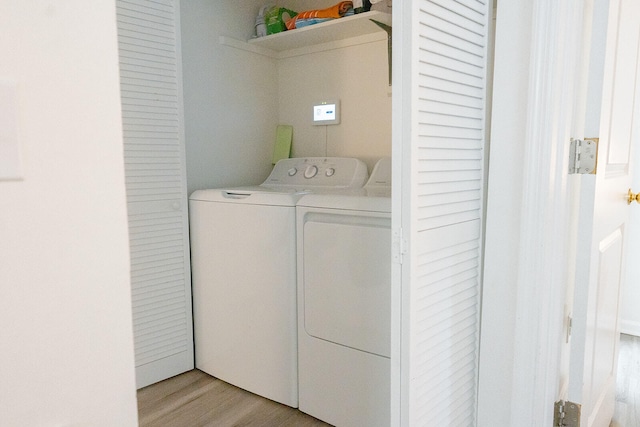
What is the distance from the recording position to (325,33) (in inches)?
93.6

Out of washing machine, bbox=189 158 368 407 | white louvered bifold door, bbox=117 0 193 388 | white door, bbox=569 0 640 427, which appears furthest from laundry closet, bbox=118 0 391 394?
white door, bbox=569 0 640 427

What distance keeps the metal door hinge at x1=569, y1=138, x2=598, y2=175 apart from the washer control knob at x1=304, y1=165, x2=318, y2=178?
1.39m

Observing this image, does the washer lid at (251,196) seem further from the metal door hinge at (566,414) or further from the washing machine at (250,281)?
the metal door hinge at (566,414)

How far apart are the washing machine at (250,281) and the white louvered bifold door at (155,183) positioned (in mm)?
106

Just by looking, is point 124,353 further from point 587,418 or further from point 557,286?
point 587,418

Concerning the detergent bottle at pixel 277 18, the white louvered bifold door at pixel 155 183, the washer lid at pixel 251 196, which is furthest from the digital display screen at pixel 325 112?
the white louvered bifold door at pixel 155 183

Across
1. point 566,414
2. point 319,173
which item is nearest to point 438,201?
point 566,414

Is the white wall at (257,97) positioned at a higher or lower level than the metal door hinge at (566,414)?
higher

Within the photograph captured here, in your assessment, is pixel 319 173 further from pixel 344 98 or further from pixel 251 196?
pixel 251 196

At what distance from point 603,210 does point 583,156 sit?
19cm

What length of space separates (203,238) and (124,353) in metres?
1.67

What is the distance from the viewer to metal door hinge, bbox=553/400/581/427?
52.2 inches

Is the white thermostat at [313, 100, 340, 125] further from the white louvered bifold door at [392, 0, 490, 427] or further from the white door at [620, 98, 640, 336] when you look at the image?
the white door at [620, 98, 640, 336]

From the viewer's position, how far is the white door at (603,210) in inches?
48.9
